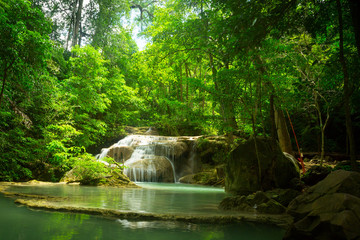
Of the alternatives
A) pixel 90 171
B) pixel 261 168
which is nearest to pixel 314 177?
pixel 261 168

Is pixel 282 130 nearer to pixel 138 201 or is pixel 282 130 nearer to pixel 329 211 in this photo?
pixel 138 201

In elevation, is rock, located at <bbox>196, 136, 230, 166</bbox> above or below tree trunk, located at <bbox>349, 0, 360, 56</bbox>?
below

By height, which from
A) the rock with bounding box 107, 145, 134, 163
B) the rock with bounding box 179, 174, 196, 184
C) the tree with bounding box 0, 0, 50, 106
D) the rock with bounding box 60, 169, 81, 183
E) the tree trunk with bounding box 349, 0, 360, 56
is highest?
the tree with bounding box 0, 0, 50, 106

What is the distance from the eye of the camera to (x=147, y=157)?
15172 millimetres

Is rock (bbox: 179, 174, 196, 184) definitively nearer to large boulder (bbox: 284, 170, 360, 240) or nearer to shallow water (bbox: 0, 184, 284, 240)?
shallow water (bbox: 0, 184, 284, 240)

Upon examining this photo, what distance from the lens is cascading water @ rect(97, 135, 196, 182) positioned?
13.9 m

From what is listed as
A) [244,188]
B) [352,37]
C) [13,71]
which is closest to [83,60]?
[13,71]

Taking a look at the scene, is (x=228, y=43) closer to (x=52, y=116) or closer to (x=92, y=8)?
(x=52, y=116)

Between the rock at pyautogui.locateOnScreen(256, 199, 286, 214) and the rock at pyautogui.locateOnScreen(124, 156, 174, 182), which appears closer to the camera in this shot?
the rock at pyautogui.locateOnScreen(256, 199, 286, 214)

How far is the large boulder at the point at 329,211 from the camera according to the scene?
2258 mm

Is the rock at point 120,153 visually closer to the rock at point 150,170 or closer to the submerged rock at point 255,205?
the rock at point 150,170

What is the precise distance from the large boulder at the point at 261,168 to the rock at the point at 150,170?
22.5 ft

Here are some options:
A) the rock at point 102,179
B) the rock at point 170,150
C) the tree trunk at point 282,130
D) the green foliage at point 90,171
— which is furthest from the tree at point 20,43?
the rock at point 170,150

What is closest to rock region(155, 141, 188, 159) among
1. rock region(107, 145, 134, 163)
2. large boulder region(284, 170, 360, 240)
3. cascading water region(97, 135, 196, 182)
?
cascading water region(97, 135, 196, 182)
